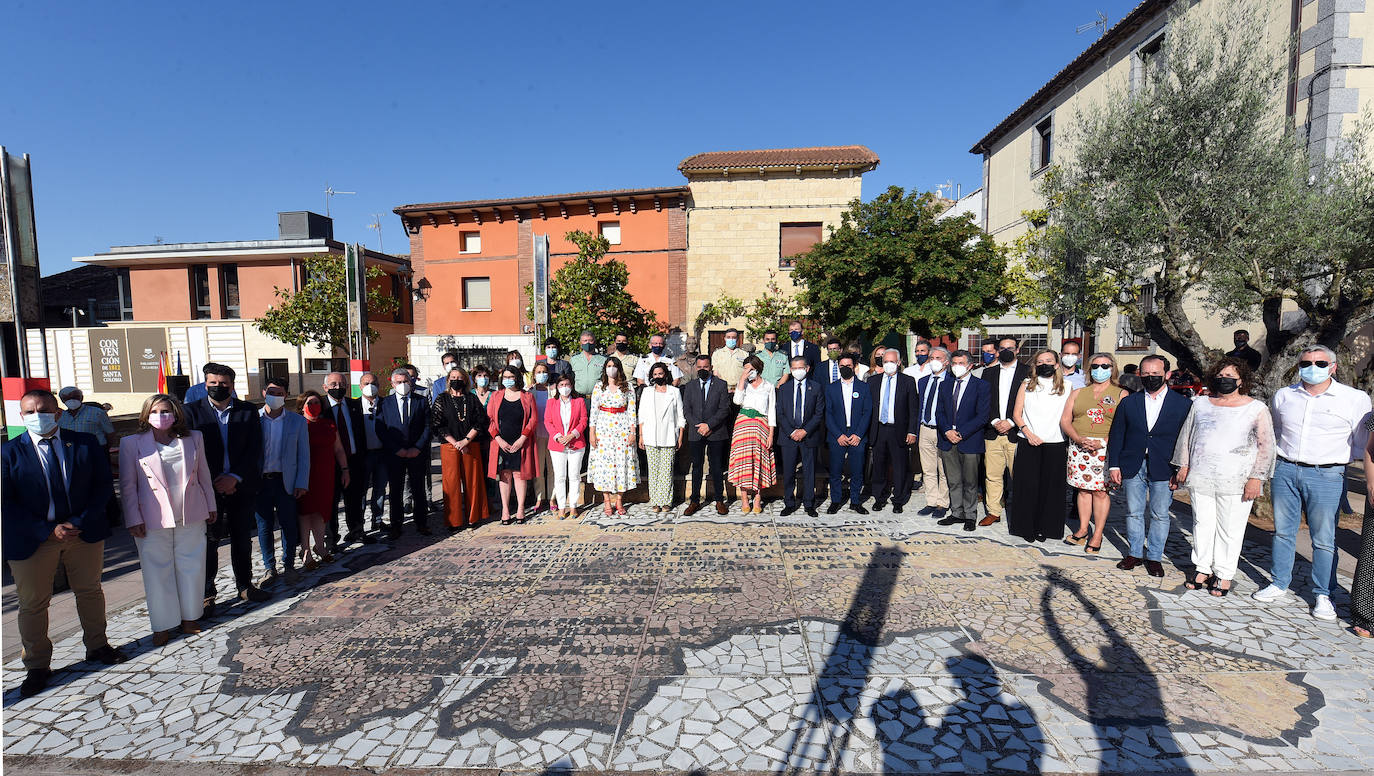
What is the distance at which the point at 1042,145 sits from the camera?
20984 millimetres

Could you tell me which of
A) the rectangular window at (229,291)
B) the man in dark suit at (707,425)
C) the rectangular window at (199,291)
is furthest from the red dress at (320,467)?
the rectangular window at (199,291)

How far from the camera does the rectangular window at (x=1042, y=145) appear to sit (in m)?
20.3

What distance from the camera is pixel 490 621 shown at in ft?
14.3

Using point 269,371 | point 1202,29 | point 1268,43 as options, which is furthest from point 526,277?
point 1268,43

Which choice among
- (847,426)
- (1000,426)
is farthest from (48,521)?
(1000,426)

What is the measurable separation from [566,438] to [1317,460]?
6515 millimetres

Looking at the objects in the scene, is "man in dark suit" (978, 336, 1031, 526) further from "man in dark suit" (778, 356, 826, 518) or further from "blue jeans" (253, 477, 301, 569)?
"blue jeans" (253, 477, 301, 569)

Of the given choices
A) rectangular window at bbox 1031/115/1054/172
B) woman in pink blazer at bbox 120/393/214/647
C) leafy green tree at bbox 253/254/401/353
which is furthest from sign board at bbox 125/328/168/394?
rectangular window at bbox 1031/115/1054/172

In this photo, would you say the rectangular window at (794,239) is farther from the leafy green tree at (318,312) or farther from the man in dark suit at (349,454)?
the man in dark suit at (349,454)

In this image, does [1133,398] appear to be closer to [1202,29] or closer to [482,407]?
[482,407]

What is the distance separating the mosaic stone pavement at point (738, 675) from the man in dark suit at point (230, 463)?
0.36m

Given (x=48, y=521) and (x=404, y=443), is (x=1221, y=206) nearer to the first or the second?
(x=404, y=443)

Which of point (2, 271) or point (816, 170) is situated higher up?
point (816, 170)

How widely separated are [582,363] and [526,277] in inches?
621
